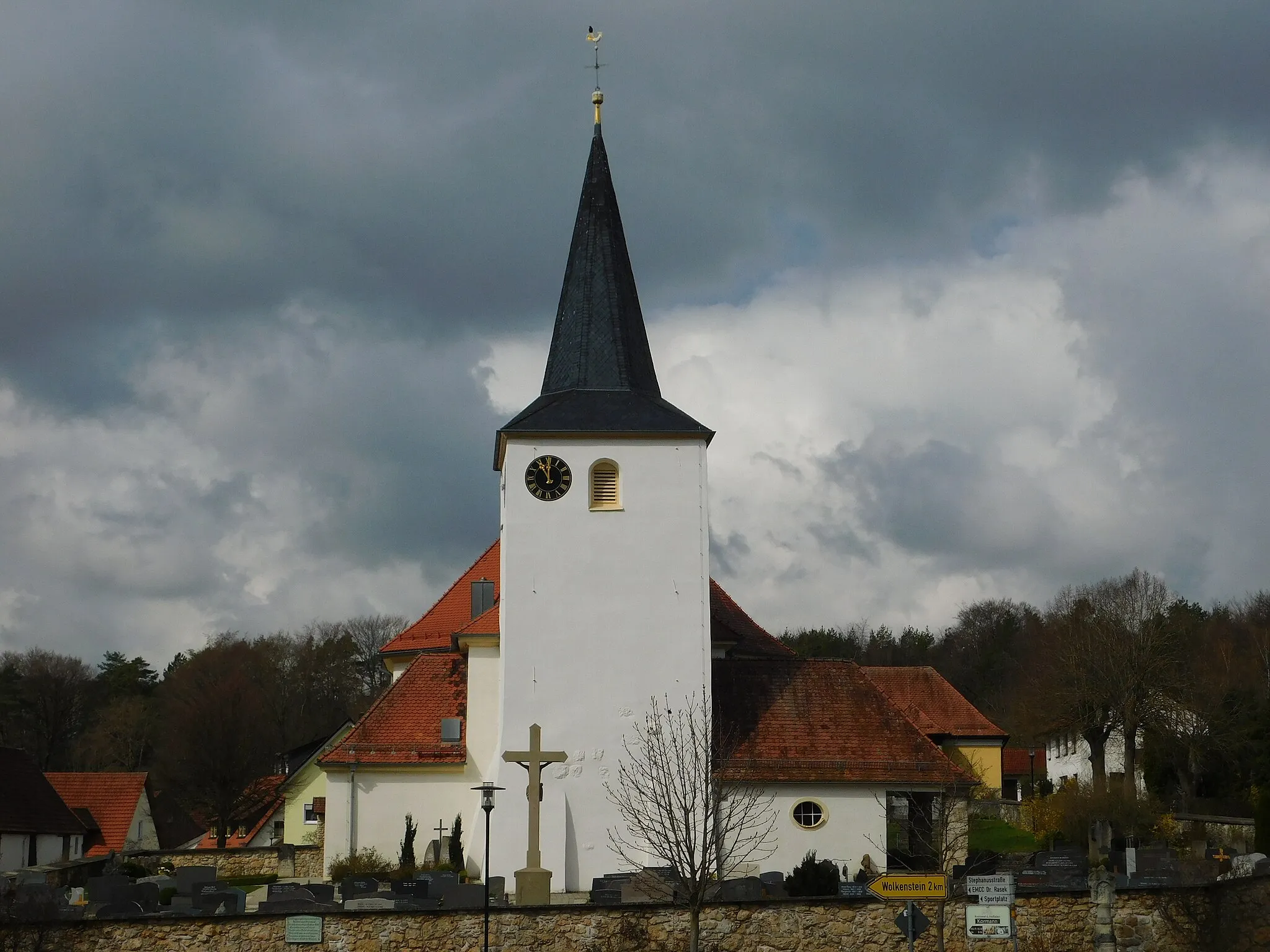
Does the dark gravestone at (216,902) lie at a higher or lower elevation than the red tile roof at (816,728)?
lower

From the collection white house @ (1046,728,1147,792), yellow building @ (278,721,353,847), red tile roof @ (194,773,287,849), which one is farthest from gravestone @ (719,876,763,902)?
red tile roof @ (194,773,287,849)

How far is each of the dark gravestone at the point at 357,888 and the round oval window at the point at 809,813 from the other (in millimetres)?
9452

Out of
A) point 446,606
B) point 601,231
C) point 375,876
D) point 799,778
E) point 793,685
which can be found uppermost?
point 601,231

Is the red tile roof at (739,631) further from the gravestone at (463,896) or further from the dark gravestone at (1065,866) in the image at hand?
the gravestone at (463,896)

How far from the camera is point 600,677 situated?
31219 mm

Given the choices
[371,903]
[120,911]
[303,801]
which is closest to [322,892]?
[371,903]

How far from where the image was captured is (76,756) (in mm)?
79688

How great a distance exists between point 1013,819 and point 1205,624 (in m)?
25.2

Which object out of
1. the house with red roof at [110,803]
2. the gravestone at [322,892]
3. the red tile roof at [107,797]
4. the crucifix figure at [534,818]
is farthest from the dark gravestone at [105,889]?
the red tile roof at [107,797]

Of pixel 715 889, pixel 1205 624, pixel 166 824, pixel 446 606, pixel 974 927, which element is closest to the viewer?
pixel 974 927

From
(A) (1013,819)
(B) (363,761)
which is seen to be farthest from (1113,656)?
(B) (363,761)

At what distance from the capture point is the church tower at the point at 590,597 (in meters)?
30.8

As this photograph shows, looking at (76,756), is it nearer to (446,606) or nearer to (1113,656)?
(446,606)

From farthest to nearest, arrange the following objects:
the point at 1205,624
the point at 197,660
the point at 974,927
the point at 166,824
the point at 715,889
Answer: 1. the point at 197,660
2. the point at 1205,624
3. the point at 166,824
4. the point at 715,889
5. the point at 974,927
